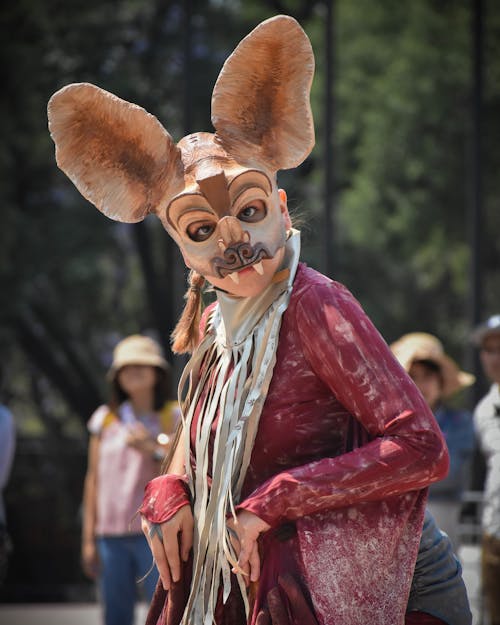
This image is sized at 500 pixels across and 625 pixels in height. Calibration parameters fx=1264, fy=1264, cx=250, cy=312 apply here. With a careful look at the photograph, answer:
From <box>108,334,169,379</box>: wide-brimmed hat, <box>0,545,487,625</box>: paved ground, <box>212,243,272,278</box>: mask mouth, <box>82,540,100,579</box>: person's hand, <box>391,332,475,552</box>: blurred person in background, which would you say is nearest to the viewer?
<box>212,243,272,278</box>: mask mouth

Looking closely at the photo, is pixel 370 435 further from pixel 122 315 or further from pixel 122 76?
pixel 122 315

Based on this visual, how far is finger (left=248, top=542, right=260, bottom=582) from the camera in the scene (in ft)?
9.04

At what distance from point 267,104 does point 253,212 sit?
0.30 meters

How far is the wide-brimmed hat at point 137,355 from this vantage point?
728 centimetres

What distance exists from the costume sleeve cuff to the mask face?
47 centimetres

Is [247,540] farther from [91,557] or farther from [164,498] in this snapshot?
[91,557]

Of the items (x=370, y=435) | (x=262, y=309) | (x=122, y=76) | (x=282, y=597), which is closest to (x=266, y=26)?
(x=262, y=309)

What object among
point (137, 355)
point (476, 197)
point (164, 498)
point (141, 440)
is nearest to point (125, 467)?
point (141, 440)

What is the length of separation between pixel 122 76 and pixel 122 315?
15.6ft

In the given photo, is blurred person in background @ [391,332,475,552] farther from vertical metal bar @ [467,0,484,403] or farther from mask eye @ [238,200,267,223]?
vertical metal bar @ [467,0,484,403]

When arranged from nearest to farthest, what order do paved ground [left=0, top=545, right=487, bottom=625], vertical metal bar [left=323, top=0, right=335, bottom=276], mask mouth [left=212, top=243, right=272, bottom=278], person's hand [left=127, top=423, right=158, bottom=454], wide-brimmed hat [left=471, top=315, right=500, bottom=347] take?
mask mouth [left=212, top=243, right=272, bottom=278] < wide-brimmed hat [left=471, top=315, right=500, bottom=347] < person's hand [left=127, top=423, right=158, bottom=454] < paved ground [left=0, top=545, right=487, bottom=625] < vertical metal bar [left=323, top=0, right=335, bottom=276]

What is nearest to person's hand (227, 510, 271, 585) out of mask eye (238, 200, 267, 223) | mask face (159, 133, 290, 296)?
mask face (159, 133, 290, 296)

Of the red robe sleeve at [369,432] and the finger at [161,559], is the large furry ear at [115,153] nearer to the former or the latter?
the red robe sleeve at [369,432]

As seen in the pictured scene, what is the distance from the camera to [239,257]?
2.88 meters
